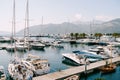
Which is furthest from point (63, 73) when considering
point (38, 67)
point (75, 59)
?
point (75, 59)

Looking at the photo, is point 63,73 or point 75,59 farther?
point 75,59

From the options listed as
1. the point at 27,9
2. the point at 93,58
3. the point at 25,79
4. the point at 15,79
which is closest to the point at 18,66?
the point at 15,79

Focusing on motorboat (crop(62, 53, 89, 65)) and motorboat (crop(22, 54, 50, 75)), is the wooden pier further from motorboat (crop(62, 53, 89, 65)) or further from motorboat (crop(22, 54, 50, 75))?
motorboat (crop(62, 53, 89, 65))

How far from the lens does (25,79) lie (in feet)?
85.6

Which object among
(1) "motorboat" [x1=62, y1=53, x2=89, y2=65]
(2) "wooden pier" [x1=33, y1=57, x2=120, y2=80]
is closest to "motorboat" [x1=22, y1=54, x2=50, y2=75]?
(2) "wooden pier" [x1=33, y1=57, x2=120, y2=80]

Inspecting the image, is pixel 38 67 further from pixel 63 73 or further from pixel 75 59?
pixel 75 59

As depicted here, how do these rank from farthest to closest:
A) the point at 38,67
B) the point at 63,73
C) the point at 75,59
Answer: the point at 75,59 < the point at 38,67 < the point at 63,73

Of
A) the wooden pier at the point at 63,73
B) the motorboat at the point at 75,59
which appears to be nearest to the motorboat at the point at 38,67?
the wooden pier at the point at 63,73

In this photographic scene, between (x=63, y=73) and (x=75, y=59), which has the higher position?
(x=75, y=59)

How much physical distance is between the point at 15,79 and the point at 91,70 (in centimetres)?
1328

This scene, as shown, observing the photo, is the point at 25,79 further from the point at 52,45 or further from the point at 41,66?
the point at 52,45

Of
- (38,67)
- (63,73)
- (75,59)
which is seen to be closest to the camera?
(63,73)

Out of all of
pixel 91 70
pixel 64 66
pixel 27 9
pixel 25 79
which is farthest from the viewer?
pixel 27 9

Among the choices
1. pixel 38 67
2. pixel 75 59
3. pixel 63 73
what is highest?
pixel 75 59
